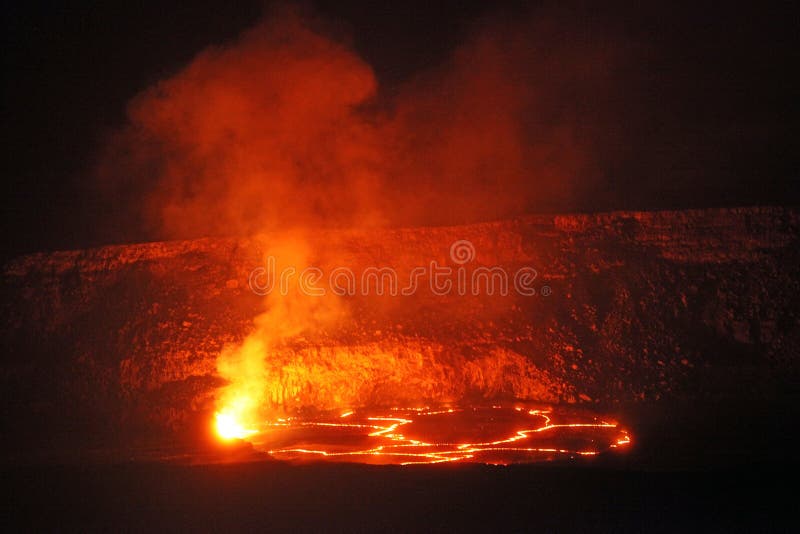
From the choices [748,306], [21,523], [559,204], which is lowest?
[21,523]

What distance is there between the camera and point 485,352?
15.4 m

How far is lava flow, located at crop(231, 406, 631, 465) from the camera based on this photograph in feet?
33.8

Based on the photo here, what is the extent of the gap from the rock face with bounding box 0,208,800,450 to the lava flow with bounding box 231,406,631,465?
122 centimetres

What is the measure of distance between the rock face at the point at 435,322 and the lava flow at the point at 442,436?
1221 millimetres

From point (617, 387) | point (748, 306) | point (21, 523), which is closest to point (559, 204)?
point (748, 306)

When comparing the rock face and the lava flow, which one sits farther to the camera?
the rock face

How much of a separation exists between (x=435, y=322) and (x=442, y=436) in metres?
4.94

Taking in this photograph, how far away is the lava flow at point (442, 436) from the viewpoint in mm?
10289

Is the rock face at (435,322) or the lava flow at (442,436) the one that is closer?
the lava flow at (442,436)

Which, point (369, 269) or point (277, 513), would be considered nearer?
point (277, 513)

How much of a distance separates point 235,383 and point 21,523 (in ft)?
24.7

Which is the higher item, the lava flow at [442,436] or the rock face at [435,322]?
the rock face at [435,322]

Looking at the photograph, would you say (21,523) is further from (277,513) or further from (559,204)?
(559,204)

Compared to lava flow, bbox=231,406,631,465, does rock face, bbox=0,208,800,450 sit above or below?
above
